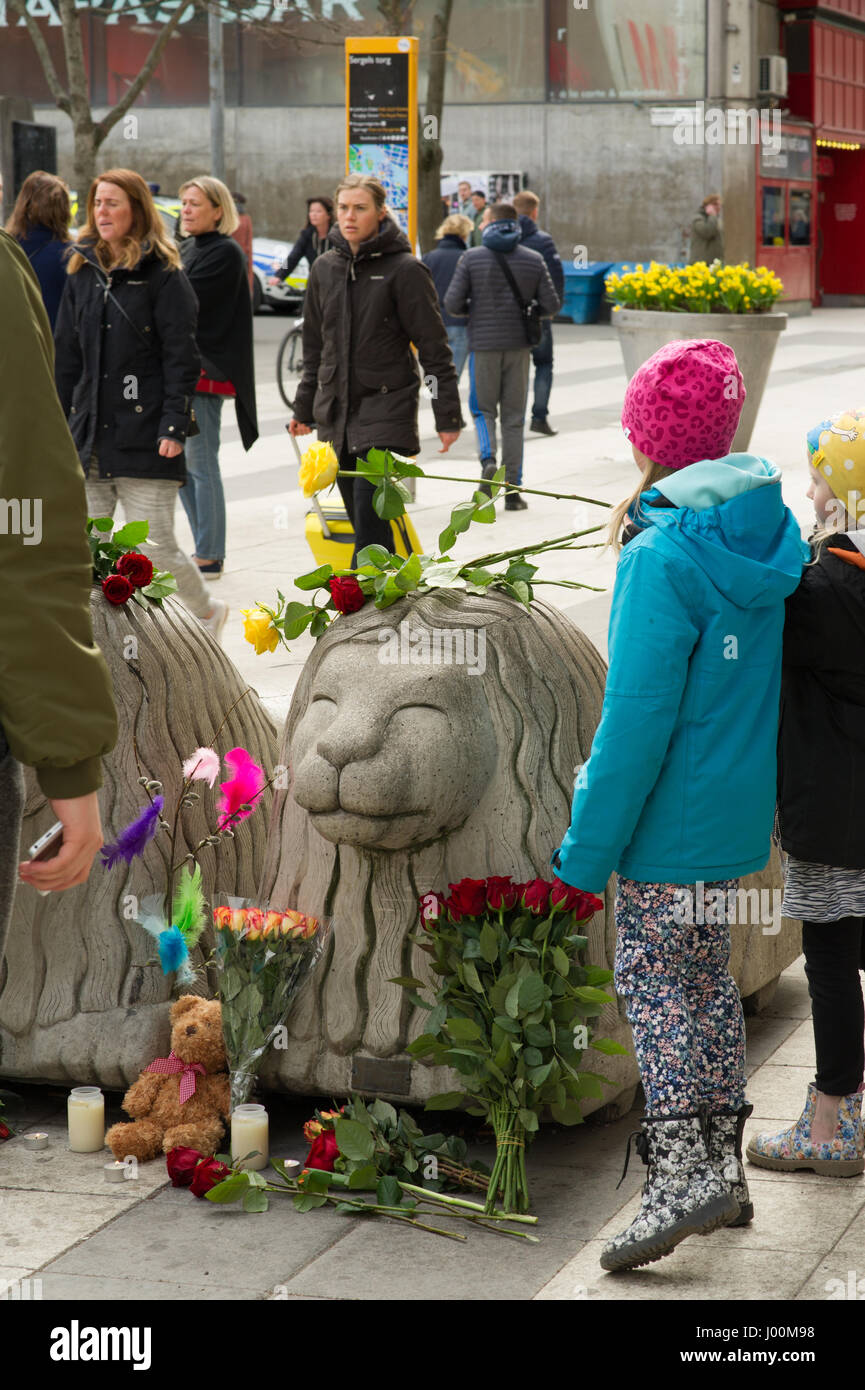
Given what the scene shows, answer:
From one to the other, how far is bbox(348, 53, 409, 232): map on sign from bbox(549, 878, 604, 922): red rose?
851cm

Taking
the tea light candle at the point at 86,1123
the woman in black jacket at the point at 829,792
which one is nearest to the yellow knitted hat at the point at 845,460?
the woman in black jacket at the point at 829,792

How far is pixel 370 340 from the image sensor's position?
7.44m

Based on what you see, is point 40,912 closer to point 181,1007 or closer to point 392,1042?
point 181,1007

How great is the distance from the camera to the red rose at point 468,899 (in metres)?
3.27

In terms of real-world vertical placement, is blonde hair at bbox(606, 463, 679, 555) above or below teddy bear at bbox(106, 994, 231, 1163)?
above

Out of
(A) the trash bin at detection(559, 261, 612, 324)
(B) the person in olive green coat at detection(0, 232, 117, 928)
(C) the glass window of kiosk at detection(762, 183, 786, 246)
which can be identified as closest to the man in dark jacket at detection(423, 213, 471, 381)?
(B) the person in olive green coat at detection(0, 232, 117, 928)

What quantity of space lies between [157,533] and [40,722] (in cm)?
502

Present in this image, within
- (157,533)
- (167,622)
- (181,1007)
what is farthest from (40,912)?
(157,533)

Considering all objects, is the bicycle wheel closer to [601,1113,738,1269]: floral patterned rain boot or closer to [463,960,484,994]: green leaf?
[463,960,484,994]: green leaf

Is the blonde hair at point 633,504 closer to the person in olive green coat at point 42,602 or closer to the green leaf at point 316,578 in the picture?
the green leaf at point 316,578

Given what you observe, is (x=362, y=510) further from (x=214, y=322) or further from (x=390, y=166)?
(x=390, y=166)

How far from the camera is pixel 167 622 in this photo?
3.92m

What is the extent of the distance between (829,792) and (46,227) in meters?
6.05

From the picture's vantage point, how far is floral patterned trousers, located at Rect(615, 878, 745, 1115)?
10.0 ft
